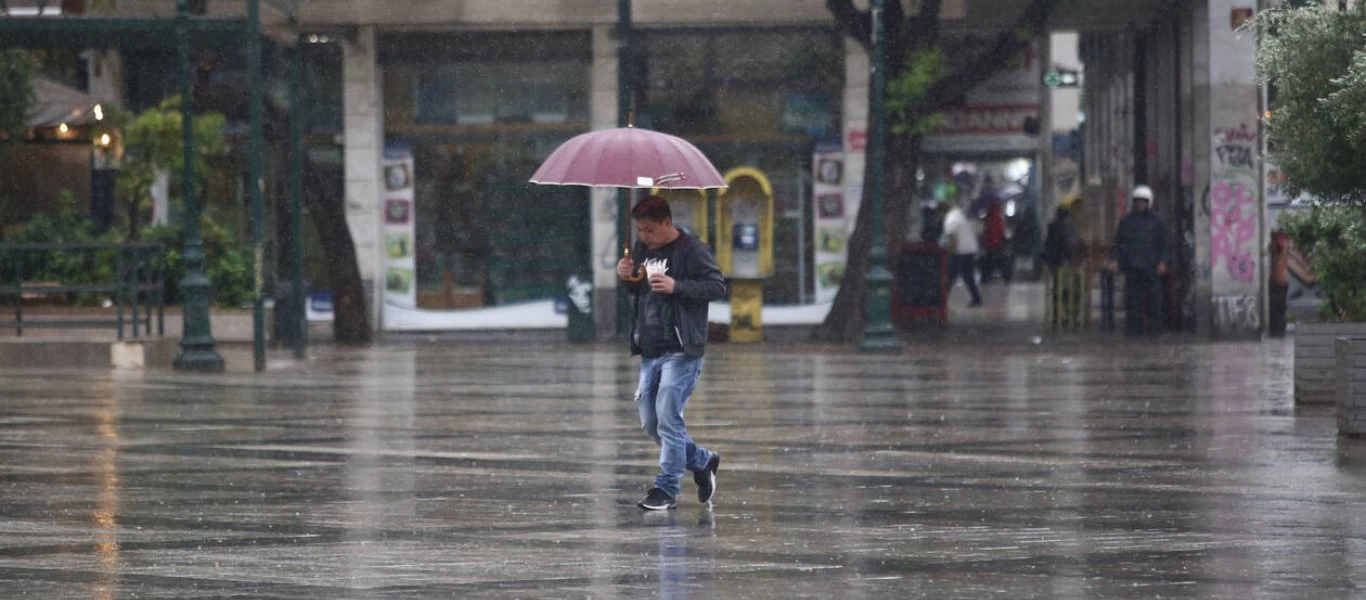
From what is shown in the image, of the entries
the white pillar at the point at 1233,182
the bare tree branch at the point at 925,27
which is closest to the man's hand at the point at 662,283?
the bare tree branch at the point at 925,27

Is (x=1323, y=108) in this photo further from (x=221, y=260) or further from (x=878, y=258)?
(x=221, y=260)

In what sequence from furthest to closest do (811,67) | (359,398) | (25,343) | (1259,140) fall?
1. (811,67)
2. (1259,140)
3. (25,343)
4. (359,398)

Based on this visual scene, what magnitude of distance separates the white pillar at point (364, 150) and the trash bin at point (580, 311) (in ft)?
9.26

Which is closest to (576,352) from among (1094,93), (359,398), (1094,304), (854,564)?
(359,398)

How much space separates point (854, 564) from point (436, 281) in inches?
772

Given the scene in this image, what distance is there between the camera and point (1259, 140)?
25547 millimetres

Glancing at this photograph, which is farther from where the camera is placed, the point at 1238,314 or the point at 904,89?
the point at 1238,314

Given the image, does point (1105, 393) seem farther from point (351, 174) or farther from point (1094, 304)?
point (1094, 304)

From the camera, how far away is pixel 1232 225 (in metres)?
25.8

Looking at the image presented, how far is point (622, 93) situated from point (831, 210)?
9.71 ft

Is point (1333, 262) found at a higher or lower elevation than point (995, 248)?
lower

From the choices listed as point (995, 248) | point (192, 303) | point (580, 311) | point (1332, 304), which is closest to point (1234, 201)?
point (580, 311)

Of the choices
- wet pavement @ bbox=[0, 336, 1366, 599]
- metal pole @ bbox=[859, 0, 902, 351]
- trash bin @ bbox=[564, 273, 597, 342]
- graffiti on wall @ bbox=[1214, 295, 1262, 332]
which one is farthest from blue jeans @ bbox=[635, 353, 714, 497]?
graffiti on wall @ bbox=[1214, 295, 1262, 332]

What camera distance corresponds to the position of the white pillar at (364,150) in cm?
2722
